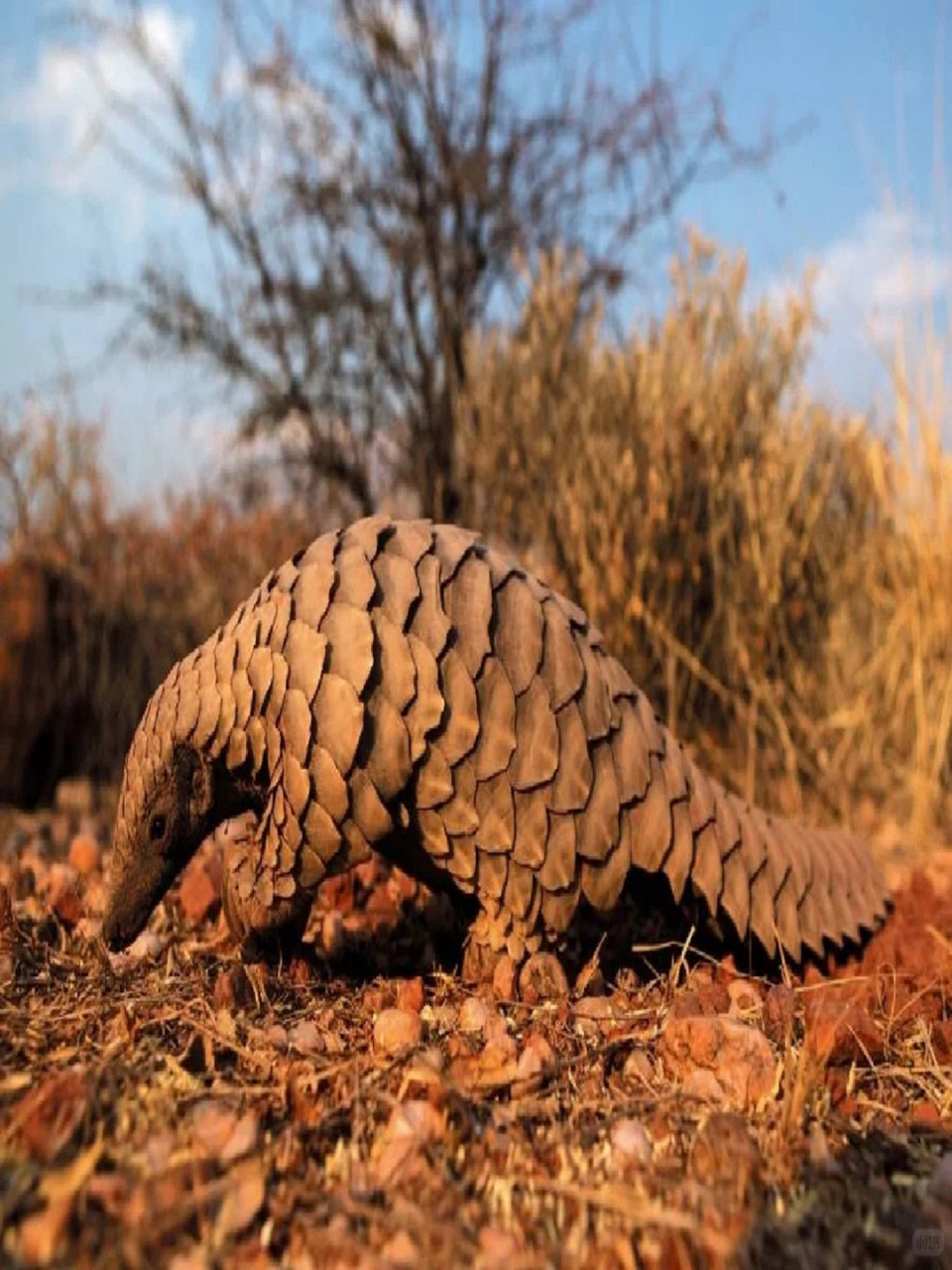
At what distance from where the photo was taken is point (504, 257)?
855cm

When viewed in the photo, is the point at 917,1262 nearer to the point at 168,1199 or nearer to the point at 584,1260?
the point at 584,1260

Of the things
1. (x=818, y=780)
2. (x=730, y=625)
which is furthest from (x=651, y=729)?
(x=818, y=780)

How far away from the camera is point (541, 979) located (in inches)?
75.0

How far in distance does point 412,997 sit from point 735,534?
2.61 m

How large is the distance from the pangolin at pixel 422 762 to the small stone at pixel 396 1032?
301 mm

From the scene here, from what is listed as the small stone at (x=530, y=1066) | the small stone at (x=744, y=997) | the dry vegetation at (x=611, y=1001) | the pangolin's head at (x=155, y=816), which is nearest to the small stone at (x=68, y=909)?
the dry vegetation at (x=611, y=1001)

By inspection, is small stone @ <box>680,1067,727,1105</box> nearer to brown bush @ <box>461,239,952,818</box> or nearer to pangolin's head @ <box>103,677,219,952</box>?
pangolin's head @ <box>103,677,219,952</box>

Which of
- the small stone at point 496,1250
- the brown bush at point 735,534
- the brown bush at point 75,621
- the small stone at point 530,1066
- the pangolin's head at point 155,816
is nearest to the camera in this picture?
Answer: the small stone at point 496,1250

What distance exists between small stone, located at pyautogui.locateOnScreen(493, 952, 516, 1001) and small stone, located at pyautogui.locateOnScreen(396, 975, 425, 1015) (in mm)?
136

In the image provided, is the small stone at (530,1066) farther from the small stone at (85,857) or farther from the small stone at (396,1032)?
the small stone at (85,857)

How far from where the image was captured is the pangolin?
182 cm

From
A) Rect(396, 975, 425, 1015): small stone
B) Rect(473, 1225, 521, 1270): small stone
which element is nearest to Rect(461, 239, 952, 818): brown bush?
Rect(396, 975, 425, 1015): small stone

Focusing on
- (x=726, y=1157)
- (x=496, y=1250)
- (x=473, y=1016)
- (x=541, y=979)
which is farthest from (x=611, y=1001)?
(x=496, y=1250)

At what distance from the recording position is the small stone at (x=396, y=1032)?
1579 millimetres
